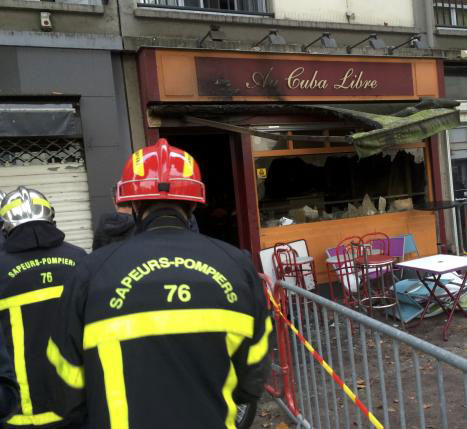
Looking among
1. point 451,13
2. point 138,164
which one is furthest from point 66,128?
point 451,13

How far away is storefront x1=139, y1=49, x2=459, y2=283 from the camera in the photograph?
21.8ft

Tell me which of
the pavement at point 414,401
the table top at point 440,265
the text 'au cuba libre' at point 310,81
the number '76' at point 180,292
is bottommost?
the pavement at point 414,401

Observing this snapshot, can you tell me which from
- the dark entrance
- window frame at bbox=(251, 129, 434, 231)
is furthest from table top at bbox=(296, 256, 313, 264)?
the dark entrance

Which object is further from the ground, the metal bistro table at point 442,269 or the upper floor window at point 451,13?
the upper floor window at point 451,13

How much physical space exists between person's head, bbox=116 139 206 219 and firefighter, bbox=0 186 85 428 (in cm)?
104

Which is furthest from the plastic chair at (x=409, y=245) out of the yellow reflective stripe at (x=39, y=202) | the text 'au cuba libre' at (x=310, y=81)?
the yellow reflective stripe at (x=39, y=202)

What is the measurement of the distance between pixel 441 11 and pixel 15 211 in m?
9.28

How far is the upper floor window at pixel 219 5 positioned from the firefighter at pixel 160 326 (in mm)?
6191

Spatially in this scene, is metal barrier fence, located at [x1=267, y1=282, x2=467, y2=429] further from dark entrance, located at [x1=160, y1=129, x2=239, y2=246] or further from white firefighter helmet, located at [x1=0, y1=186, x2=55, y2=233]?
dark entrance, located at [x1=160, y1=129, x2=239, y2=246]

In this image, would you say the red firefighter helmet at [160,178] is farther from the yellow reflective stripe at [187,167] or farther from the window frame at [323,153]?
the window frame at [323,153]

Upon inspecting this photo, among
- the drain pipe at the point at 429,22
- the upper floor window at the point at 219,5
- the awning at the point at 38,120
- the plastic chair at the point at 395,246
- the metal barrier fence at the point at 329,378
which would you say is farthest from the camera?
the drain pipe at the point at 429,22

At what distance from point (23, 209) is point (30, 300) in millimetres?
511

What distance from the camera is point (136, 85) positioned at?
22.2 feet

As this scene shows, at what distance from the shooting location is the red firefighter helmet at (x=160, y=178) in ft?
5.38
